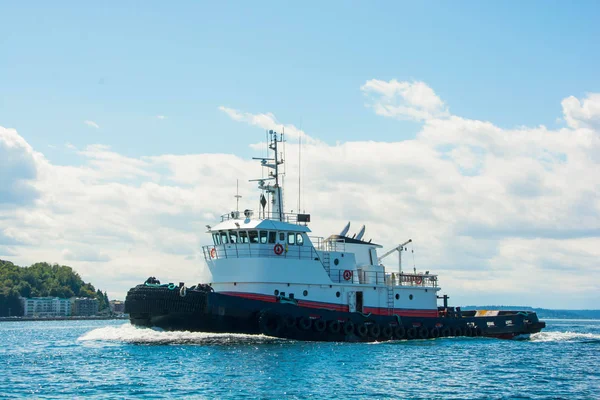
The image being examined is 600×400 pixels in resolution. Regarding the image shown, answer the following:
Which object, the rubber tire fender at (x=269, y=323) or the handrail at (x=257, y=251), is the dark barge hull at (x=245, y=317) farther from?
the handrail at (x=257, y=251)

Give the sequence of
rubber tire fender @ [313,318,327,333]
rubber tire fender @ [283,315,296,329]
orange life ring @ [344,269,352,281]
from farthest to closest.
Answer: orange life ring @ [344,269,352,281] → rubber tire fender @ [313,318,327,333] → rubber tire fender @ [283,315,296,329]

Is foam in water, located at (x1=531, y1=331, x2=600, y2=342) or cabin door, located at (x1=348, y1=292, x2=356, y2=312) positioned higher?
cabin door, located at (x1=348, y1=292, x2=356, y2=312)

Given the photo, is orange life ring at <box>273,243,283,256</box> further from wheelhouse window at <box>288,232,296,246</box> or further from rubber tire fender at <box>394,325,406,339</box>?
rubber tire fender at <box>394,325,406,339</box>

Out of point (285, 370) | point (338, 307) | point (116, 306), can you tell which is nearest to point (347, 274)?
point (338, 307)

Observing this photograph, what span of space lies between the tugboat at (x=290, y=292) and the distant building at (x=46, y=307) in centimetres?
10521

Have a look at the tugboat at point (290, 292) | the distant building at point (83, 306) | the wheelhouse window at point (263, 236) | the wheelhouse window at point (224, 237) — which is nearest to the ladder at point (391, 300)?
the tugboat at point (290, 292)

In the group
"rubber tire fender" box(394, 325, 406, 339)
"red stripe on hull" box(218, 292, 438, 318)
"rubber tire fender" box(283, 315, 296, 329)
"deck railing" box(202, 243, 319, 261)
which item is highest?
"deck railing" box(202, 243, 319, 261)

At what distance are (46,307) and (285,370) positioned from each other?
119 m

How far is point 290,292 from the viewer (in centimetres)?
2677

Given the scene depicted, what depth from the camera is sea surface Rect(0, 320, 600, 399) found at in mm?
17562

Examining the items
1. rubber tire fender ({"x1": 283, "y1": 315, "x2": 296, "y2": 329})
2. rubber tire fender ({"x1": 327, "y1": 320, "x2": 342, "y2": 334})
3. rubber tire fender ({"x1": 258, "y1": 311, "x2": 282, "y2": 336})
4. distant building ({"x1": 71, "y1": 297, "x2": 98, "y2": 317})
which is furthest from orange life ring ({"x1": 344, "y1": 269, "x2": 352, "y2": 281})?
distant building ({"x1": 71, "y1": 297, "x2": 98, "y2": 317})

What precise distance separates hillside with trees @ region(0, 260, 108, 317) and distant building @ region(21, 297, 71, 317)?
153cm

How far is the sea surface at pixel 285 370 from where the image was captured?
17562 mm

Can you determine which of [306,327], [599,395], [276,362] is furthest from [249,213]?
[599,395]
